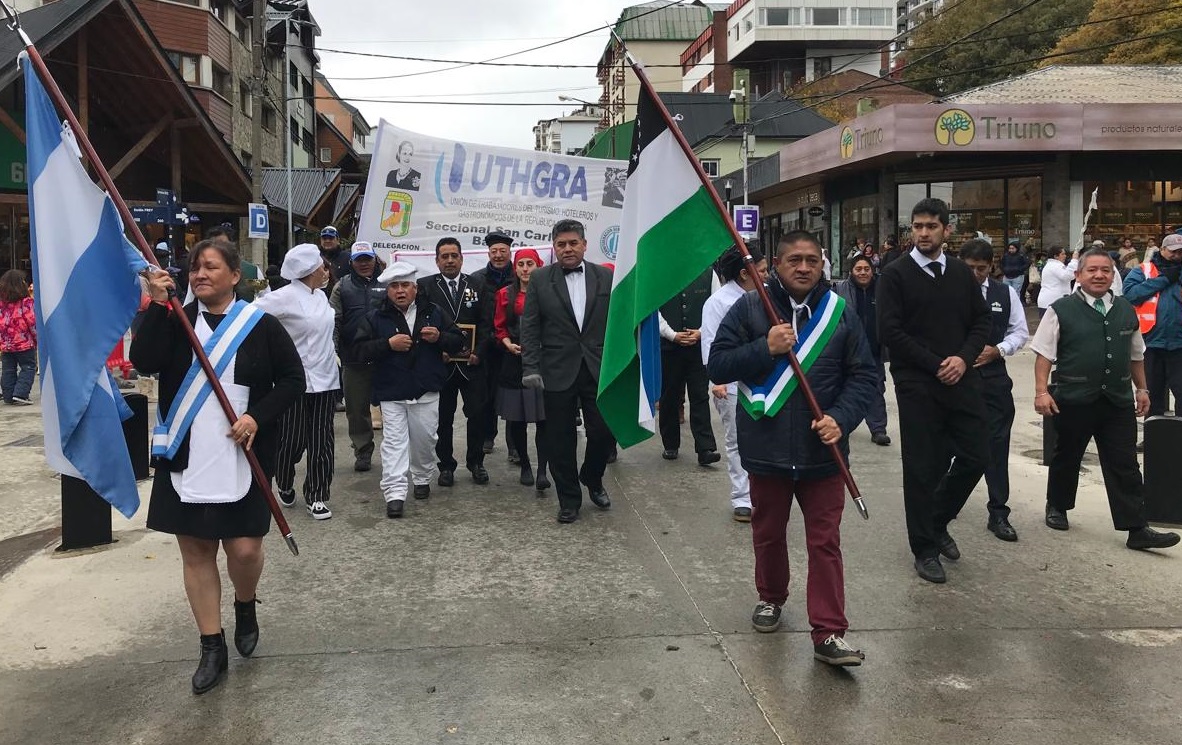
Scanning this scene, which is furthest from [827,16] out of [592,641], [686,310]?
[592,641]

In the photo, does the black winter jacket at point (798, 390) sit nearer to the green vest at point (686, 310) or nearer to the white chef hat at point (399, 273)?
the white chef hat at point (399, 273)

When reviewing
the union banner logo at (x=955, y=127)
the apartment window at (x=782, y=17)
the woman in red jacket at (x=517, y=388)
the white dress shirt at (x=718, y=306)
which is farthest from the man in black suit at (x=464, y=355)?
the apartment window at (x=782, y=17)

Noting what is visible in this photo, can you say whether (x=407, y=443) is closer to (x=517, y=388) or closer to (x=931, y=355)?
(x=517, y=388)

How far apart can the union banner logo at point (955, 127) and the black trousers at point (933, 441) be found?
2156 centimetres

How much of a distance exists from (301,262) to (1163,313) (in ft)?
22.4

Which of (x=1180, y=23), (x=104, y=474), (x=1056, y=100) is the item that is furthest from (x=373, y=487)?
(x=1180, y=23)

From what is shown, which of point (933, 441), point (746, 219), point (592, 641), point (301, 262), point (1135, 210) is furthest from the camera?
point (1135, 210)

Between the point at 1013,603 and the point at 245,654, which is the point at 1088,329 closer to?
the point at 1013,603

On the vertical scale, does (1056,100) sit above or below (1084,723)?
above

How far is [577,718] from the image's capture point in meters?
3.65

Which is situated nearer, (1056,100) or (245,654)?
(245,654)

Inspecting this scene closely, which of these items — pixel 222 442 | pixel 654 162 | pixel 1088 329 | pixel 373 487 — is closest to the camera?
pixel 222 442

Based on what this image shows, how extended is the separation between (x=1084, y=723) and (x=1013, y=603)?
1.35 m

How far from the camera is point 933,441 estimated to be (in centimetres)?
523
